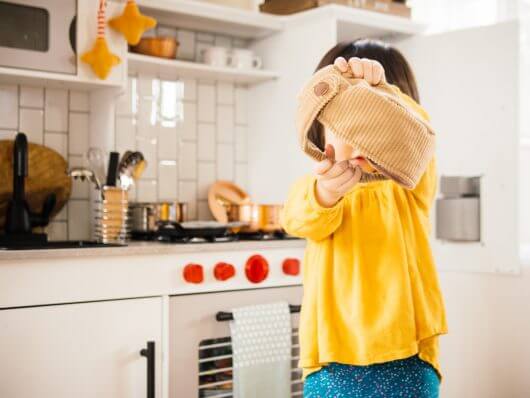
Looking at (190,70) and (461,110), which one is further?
(190,70)

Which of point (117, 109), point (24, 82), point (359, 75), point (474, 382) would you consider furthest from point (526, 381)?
point (24, 82)

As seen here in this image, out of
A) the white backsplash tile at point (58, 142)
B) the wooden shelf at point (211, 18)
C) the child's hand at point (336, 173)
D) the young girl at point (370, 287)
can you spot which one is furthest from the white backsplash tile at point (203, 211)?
the child's hand at point (336, 173)

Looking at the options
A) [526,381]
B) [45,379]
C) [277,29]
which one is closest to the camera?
[45,379]

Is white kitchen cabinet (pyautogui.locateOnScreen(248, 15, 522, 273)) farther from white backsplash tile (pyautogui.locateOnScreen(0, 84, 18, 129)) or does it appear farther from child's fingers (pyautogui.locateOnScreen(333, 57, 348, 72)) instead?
child's fingers (pyautogui.locateOnScreen(333, 57, 348, 72))

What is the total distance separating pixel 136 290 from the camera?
1.84 metres

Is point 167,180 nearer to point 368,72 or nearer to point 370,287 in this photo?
point 370,287

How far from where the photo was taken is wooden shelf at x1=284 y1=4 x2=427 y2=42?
2.35 m

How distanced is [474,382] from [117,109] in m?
1.56

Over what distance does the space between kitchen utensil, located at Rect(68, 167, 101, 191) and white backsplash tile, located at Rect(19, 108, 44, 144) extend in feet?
0.86

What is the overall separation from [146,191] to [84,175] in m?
0.43

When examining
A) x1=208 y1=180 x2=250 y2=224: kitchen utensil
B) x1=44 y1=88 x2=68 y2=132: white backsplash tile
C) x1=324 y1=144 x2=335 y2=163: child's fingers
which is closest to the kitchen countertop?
x1=208 y1=180 x2=250 y2=224: kitchen utensil

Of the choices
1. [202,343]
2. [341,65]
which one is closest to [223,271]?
[202,343]

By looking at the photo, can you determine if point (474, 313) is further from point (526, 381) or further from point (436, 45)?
point (436, 45)

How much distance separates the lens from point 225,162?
271 cm
